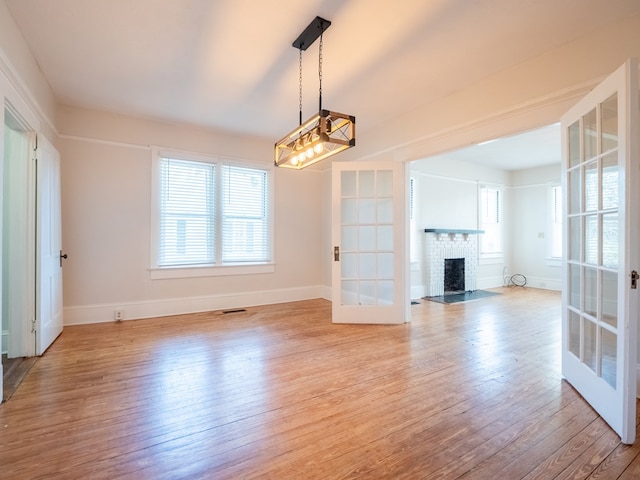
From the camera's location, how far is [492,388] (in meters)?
2.44

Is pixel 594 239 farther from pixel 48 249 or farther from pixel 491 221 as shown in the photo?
pixel 491 221

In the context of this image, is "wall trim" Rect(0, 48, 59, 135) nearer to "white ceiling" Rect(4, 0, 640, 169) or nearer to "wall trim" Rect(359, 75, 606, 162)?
"white ceiling" Rect(4, 0, 640, 169)

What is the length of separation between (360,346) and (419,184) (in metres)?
3.87

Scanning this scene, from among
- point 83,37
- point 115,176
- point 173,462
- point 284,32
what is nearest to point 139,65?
point 83,37

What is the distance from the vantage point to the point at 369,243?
4.23 m

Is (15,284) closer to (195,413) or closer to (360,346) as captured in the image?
(195,413)

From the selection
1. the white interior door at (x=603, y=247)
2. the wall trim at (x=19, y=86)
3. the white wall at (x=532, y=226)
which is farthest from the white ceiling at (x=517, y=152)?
the wall trim at (x=19, y=86)

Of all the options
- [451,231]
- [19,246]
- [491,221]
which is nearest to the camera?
[19,246]

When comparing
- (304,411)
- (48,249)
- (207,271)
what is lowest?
(304,411)

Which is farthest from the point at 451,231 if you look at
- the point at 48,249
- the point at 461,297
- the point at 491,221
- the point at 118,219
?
the point at 48,249

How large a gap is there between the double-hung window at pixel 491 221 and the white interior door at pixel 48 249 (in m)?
7.59

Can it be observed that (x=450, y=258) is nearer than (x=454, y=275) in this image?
Yes

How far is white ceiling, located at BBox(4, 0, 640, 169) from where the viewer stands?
226cm

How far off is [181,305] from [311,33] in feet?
13.1
